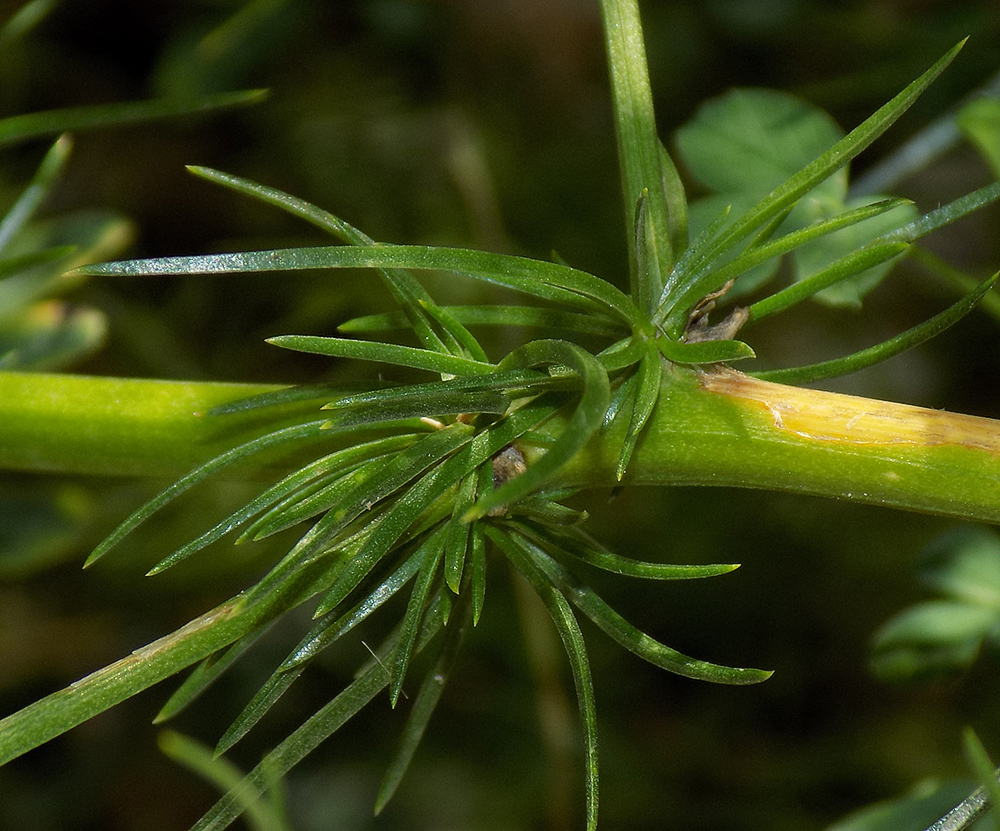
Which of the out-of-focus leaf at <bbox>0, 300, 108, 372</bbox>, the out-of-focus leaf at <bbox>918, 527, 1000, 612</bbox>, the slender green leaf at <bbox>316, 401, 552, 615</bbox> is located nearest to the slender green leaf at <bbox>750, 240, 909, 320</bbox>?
the slender green leaf at <bbox>316, 401, 552, 615</bbox>

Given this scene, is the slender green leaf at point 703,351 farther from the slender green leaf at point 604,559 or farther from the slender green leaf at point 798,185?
the slender green leaf at point 604,559

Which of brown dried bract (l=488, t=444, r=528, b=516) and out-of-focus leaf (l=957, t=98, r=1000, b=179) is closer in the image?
brown dried bract (l=488, t=444, r=528, b=516)

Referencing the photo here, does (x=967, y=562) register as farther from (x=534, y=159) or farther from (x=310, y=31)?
(x=310, y=31)

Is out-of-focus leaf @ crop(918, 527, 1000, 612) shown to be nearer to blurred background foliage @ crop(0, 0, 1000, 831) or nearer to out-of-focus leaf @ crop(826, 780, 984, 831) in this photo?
out-of-focus leaf @ crop(826, 780, 984, 831)

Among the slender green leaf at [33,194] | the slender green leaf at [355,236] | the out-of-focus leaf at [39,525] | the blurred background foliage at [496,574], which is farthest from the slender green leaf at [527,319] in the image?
the blurred background foliage at [496,574]

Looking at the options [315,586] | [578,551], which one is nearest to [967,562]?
[578,551]
